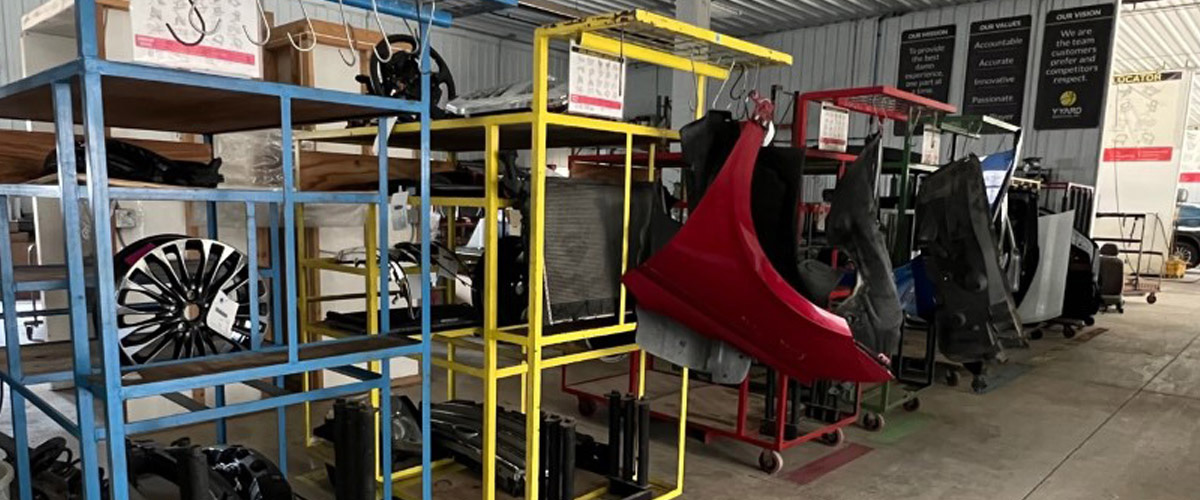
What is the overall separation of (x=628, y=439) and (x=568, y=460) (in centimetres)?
37

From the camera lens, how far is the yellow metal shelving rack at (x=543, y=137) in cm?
235

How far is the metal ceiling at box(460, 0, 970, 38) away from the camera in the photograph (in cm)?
871

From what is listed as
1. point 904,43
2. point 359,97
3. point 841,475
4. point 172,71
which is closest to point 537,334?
point 359,97

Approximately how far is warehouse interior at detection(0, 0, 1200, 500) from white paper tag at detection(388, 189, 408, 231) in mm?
16

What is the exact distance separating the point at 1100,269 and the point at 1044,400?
4245 mm

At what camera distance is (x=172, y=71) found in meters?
1.60

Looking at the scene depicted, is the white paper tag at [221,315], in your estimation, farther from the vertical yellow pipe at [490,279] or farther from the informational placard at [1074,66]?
the informational placard at [1074,66]

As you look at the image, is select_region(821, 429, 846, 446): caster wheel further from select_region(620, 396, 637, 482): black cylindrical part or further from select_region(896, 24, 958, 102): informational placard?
select_region(896, 24, 958, 102): informational placard

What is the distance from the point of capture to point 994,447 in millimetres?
3961

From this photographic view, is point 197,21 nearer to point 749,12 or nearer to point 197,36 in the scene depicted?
point 197,36

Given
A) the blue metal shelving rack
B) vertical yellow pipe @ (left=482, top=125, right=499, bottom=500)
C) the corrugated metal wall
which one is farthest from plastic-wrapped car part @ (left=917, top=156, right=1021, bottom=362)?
the corrugated metal wall

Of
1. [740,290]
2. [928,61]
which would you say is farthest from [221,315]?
[928,61]

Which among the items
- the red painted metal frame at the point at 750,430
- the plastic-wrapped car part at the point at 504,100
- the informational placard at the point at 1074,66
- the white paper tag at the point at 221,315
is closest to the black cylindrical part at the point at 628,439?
the red painted metal frame at the point at 750,430

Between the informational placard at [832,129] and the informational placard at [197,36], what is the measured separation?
2.49 meters
